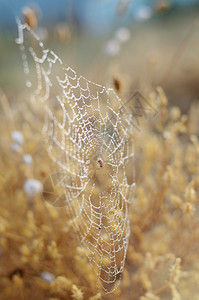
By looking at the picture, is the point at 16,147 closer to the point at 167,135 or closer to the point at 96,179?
the point at 96,179

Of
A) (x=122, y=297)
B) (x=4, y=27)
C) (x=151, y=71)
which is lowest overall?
(x=122, y=297)

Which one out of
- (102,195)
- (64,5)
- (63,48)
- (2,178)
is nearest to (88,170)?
(102,195)

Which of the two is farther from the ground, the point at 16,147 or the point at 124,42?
the point at 124,42

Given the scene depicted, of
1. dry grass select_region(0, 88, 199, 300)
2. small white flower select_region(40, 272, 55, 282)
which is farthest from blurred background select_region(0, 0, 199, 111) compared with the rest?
small white flower select_region(40, 272, 55, 282)

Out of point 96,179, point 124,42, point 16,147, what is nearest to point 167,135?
point 96,179

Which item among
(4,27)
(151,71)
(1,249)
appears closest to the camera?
(1,249)

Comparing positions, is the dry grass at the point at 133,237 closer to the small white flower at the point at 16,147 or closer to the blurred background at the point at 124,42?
the small white flower at the point at 16,147

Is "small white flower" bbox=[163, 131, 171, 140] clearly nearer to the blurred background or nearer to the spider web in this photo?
the spider web

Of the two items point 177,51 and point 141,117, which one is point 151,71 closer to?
point 177,51

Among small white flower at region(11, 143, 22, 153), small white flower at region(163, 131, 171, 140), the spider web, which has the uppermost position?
small white flower at region(11, 143, 22, 153)
